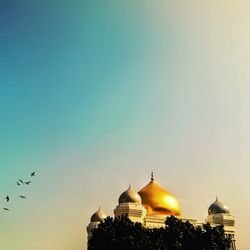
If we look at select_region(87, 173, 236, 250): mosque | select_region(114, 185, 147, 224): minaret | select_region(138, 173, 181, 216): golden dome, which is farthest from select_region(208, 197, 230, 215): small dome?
select_region(114, 185, 147, 224): minaret

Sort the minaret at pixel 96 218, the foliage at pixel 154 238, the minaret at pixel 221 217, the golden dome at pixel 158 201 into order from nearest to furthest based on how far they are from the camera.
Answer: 1. the foliage at pixel 154 238
2. the golden dome at pixel 158 201
3. the minaret at pixel 221 217
4. the minaret at pixel 96 218

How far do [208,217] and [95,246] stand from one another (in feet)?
85.5

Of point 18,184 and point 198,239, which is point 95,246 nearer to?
point 198,239

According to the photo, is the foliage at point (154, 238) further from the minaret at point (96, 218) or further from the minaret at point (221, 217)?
the minaret at point (96, 218)

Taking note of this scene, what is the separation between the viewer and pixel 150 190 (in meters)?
56.6

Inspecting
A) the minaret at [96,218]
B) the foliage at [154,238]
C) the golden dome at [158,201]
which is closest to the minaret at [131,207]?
the golden dome at [158,201]

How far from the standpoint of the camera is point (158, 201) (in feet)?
179

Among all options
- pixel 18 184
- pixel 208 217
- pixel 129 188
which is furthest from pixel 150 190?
pixel 18 184

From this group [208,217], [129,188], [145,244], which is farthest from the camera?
[208,217]

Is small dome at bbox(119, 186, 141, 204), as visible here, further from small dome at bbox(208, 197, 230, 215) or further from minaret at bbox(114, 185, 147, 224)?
small dome at bbox(208, 197, 230, 215)

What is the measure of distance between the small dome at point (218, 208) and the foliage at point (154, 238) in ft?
65.2

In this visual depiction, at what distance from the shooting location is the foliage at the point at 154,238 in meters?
35.4

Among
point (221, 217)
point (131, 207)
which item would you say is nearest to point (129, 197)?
point (131, 207)

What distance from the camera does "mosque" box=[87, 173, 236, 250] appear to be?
50531 mm
